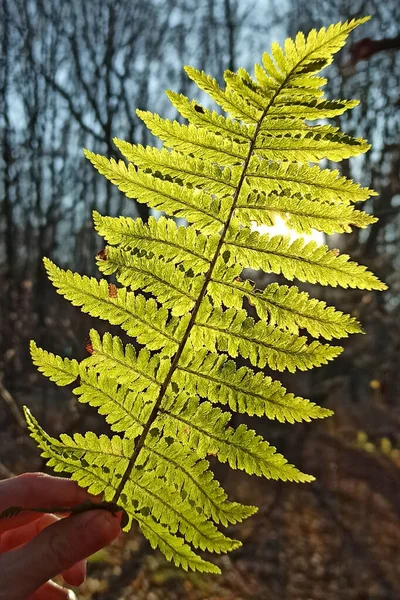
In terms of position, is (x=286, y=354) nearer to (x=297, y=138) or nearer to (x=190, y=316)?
(x=190, y=316)

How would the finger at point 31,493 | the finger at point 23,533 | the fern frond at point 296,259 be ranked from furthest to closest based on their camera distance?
the finger at point 23,533 → the finger at point 31,493 → the fern frond at point 296,259

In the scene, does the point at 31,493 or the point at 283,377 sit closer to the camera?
the point at 31,493

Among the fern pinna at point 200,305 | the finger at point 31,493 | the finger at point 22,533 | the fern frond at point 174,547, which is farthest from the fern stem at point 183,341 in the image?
the finger at point 22,533

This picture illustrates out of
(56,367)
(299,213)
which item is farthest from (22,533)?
(299,213)

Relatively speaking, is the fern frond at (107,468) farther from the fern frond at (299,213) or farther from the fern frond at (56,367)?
the fern frond at (299,213)

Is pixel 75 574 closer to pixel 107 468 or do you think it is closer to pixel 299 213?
pixel 107 468

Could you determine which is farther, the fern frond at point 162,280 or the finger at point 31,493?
the finger at point 31,493

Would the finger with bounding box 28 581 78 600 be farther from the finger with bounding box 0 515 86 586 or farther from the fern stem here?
the fern stem
